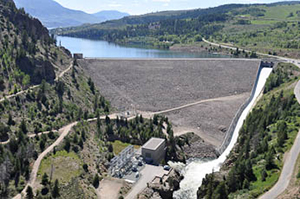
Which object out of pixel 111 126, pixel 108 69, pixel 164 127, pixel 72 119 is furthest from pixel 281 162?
pixel 108 69

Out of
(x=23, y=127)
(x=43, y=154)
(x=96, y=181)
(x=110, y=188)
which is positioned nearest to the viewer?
(x=110, y=188)

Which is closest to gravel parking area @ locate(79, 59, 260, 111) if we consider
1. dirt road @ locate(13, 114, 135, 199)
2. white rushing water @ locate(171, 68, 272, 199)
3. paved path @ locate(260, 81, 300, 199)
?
dirt road @ locate(13, 114, 135, 199)

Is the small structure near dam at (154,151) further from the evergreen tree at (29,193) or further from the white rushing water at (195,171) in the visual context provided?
the evergreen tree at (29,193)

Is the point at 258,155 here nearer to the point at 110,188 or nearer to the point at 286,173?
the point at 286,173

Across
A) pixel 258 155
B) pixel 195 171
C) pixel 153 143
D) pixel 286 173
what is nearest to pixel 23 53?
pixel 153 143

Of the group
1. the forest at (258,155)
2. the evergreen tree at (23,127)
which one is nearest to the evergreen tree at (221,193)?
the forest at (258,155)

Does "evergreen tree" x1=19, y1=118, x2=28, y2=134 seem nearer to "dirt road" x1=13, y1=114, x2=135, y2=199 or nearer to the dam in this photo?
"dirt road" x1=13, y1=114, x2=135, y2=199

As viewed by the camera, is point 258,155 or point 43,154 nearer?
point 258,155
